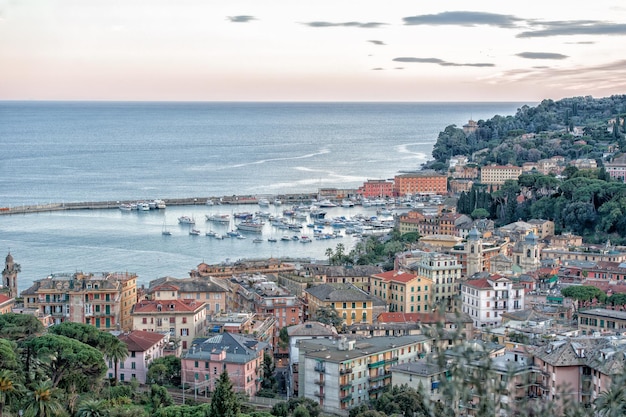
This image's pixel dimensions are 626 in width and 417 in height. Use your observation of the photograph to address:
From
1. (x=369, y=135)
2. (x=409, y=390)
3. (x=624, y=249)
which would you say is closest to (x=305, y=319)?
(x=409, y=390)

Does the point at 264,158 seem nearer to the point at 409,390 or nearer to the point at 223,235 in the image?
the point at 223,235

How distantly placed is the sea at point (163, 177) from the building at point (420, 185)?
531 cm

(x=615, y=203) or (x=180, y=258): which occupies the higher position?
(x=615, y=203)

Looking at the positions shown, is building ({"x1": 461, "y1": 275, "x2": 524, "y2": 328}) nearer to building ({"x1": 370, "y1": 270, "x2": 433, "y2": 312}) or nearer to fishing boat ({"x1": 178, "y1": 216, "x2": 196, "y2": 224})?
building ({"x1": 370, "y1": 270, "x2": 433, "y2": 312})

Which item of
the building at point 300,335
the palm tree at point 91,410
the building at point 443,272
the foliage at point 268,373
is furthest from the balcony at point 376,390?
the building at point 443,272

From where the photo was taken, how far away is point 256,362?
64.3 feet

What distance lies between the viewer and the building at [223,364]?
19.0 m

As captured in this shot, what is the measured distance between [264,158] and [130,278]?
208ft

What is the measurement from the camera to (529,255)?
31000 mm

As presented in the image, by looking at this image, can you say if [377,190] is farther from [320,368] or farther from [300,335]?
[320,368]

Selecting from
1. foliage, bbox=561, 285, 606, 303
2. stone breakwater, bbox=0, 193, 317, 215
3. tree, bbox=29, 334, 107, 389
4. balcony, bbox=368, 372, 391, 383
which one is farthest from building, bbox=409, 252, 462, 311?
stone breakwater, bbox=0, 193, 317, 215

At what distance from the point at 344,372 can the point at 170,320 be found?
19.1 ft

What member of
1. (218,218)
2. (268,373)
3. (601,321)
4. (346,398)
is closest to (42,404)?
(346,398)

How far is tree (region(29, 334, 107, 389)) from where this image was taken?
16594 millimetres
